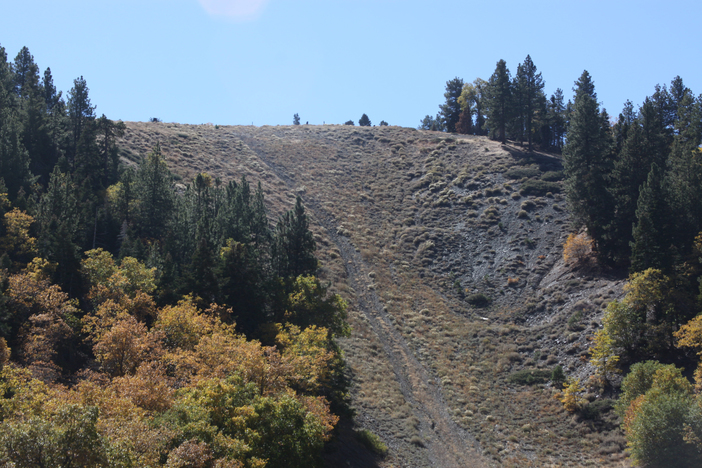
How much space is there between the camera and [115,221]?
181 ft

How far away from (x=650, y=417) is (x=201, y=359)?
90.1ft

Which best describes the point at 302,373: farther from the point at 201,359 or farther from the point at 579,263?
the point at 579,263

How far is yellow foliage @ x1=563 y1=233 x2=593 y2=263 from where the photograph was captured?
5478 cm

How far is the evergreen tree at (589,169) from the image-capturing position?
52719 millimetres

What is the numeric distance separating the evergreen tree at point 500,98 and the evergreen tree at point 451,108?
27.0 m

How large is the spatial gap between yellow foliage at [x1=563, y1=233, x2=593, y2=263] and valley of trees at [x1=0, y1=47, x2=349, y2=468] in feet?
95.2

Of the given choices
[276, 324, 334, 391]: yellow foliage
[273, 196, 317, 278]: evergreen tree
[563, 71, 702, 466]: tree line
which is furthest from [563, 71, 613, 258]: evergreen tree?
[276, 324, 334, 391]: yellow foliage

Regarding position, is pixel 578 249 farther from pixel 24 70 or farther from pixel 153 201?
pixel 24 70

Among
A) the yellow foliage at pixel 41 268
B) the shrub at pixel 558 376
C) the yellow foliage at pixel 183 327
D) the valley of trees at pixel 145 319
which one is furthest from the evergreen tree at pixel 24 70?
the shrub at pixel 558 376

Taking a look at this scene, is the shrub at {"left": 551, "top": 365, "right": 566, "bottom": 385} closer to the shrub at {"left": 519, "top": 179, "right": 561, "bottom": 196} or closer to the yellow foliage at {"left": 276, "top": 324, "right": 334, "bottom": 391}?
the yellow foliage at {"left": 276, "top": 324, "right": 334, "bottom": 391}

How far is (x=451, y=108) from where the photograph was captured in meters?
120

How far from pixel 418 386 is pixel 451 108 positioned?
88919mm

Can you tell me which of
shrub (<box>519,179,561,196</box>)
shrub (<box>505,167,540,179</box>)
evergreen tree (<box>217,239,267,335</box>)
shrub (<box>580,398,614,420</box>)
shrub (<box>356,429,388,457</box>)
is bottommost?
shrub (<box>356,429,388,457</box>)

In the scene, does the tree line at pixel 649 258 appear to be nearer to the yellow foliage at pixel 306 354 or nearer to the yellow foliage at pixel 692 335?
the yellow foliage at pixel 692 335
